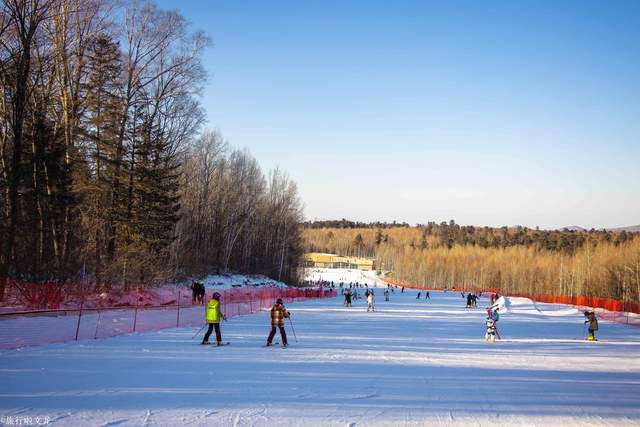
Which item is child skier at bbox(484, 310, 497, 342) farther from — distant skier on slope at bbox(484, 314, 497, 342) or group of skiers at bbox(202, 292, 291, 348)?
group of skiers at bbox(202, 292, 291, 348)

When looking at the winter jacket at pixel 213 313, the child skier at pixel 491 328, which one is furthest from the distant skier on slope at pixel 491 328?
the winter jacket at pixel 213 313

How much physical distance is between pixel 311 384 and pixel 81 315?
36.4ft

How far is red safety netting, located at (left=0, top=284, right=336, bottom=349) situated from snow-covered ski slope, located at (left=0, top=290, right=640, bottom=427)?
0.87 metres

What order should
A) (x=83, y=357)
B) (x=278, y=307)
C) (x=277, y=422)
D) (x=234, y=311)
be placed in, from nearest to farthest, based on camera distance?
(x=277, y=422) < (x=83, y=357) < (x=278, y=307) < (x=234, y=311)

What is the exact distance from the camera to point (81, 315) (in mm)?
18078

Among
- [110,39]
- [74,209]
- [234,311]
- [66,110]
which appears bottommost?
[234,311]

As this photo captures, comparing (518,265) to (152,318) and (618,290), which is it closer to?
(618,290)

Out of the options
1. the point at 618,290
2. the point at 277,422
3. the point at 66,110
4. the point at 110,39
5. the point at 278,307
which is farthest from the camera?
the point at 618,290

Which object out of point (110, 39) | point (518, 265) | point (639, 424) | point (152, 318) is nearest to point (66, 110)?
point (110, 39)

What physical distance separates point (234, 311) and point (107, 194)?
32.7ft

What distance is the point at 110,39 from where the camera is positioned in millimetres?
27797

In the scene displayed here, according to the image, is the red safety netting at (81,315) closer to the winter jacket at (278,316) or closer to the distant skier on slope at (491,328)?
the winter jacket at (278,316)

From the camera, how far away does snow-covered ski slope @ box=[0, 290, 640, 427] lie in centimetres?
791

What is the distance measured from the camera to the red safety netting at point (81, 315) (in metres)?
14.5
